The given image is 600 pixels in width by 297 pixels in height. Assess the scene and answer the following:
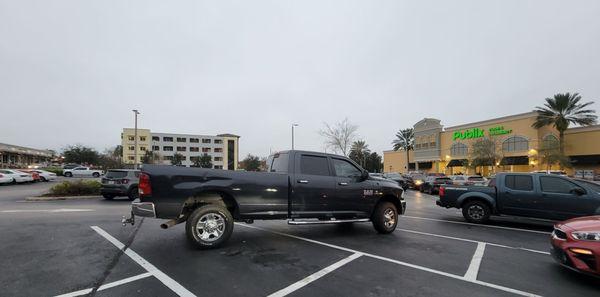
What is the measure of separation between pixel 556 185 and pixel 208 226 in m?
9.36

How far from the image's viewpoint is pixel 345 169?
7.93 m

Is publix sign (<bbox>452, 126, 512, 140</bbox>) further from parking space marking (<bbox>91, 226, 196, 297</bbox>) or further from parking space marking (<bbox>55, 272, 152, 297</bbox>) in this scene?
parking space marking (<bbox>55, 272, 152, 297</bbox>)

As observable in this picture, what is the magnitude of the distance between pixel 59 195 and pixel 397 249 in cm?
1714

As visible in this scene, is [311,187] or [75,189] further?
[75,189]

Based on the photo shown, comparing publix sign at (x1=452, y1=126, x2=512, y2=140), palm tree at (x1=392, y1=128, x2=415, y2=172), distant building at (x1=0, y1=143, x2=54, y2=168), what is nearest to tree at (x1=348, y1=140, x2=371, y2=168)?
palm tree at (x1=392, y1=128, x2=415, y2=172)

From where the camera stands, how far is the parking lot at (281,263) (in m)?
4.24

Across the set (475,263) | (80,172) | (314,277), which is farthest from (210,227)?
(80,172)

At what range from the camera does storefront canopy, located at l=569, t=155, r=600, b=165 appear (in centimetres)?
3756

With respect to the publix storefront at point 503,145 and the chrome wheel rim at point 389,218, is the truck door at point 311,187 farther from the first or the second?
the publix storefront at point 503,145

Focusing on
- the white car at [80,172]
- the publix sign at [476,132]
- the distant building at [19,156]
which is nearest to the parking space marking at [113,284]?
the white car at [80,172]

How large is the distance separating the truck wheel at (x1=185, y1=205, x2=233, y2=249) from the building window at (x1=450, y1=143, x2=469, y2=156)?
175 feet

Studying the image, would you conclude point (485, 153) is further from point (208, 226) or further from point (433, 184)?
point (208, 226)

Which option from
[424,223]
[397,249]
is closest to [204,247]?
[397,249]

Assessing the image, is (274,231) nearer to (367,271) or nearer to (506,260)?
(367,271)
